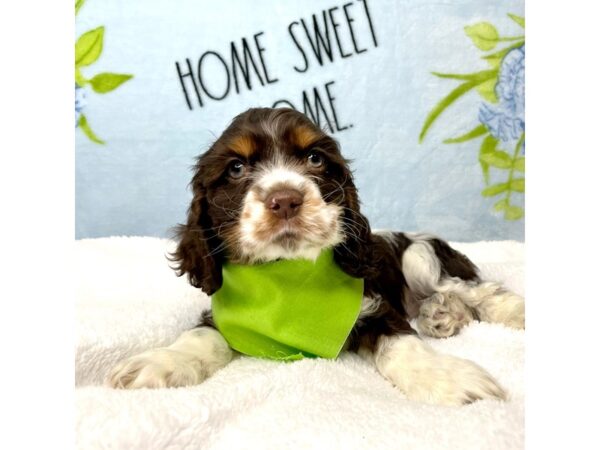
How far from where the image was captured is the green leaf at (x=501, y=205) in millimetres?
4436

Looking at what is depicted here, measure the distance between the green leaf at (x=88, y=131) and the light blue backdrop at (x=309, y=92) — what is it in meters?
0.02

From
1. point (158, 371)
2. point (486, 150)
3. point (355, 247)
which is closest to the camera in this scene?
point (158, 371)

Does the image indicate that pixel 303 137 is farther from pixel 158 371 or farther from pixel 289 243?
pixel 158 371

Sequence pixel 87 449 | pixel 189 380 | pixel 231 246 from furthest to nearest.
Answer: pixel 231 246 < pixel 189 380 < pixel 87 449

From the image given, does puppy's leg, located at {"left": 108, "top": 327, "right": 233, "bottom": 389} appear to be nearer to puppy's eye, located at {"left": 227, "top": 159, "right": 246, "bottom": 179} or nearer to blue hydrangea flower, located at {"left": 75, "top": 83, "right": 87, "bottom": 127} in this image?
puppy's eye, located at {"left": 227, "top": 159, "right": 246, "bottom": 179}

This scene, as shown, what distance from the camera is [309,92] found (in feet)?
13.9

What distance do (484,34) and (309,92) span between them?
1326 mm

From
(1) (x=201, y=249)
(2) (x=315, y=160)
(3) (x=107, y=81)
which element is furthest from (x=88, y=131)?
(2) (x=315, y=160)

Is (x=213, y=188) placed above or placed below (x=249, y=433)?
above

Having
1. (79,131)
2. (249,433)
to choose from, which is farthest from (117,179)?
(249,433)

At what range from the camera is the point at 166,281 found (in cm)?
349

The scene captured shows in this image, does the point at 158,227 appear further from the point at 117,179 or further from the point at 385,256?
the point at 385,256

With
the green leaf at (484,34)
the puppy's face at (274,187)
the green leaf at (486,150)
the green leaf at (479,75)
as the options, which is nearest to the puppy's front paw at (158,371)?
the puppy's face at (274,187)

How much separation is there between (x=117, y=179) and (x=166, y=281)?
1.20 meters
